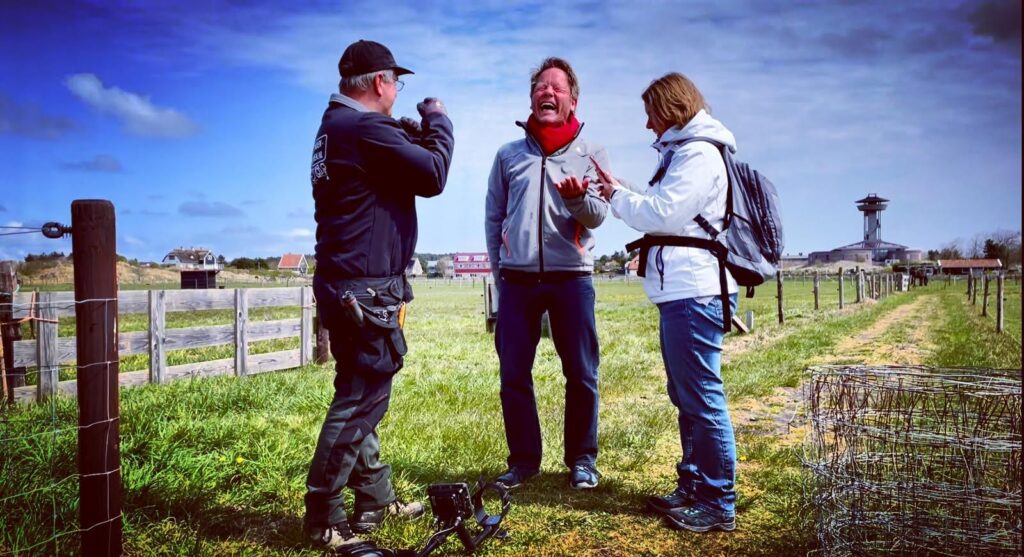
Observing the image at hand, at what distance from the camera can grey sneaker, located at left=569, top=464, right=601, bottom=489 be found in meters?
3.87

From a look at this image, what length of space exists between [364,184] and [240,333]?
6.65 metres

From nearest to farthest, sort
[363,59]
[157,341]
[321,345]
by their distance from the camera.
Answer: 1. [363,59]
2. [157,341]
3. [321,345]

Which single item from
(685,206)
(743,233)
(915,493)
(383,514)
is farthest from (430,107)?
(915,493)

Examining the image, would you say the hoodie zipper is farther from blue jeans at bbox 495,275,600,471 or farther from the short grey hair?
the short grey hair

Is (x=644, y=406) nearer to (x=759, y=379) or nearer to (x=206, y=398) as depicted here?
(x=759, y=379)

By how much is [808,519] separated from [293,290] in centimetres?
818

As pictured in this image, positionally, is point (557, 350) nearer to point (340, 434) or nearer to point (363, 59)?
point (340, 434)

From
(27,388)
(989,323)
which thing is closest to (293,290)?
(27,388)

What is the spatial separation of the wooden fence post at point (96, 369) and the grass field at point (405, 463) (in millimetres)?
315

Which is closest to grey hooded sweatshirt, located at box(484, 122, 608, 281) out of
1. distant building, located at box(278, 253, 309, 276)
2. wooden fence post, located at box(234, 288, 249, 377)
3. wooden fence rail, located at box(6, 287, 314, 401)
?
wooden fence rail, located at box(6, 287, 314, 401)

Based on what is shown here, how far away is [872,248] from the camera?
14762 centimetres

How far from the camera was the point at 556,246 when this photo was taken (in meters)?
3.81

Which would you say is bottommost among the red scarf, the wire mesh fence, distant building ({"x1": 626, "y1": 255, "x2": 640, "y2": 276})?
the wire mesh fence

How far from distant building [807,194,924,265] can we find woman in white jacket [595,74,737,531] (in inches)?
6072
